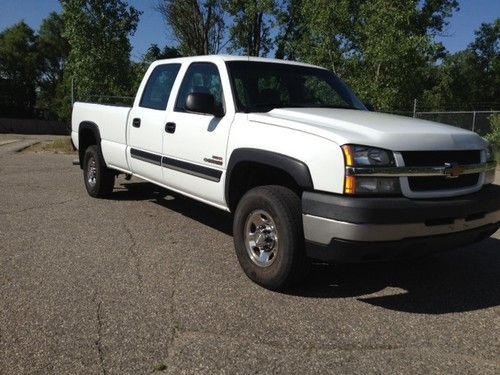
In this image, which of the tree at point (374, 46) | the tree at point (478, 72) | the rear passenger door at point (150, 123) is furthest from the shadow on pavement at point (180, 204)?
the tree at point (478, 72)

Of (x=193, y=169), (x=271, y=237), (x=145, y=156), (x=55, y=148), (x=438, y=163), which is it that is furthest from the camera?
(x=55, y=148)

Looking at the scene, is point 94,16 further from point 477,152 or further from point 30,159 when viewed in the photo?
point 477,152

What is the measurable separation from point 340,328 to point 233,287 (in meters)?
1.03

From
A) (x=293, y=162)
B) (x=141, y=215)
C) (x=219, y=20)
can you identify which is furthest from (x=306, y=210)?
(x=219, y=20)

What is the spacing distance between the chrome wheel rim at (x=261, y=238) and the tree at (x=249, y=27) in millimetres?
29909

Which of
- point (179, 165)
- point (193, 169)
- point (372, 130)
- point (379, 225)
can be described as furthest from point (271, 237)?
point (179, 165)

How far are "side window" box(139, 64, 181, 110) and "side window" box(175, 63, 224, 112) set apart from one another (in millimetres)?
269

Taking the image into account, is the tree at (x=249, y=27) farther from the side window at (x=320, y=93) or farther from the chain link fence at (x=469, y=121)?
the side window at (x=320, y=93)

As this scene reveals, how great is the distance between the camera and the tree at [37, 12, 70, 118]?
53594mm

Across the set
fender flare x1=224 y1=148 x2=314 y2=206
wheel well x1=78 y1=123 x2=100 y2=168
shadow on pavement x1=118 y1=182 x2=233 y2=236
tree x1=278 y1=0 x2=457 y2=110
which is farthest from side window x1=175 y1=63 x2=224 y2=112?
tree x1=278 y1=0 x2=457 y2=110

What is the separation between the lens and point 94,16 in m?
16.9

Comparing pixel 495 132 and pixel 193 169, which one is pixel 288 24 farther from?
pixel 193 169

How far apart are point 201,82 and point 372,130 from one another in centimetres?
224

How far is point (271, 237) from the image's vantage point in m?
4.32
